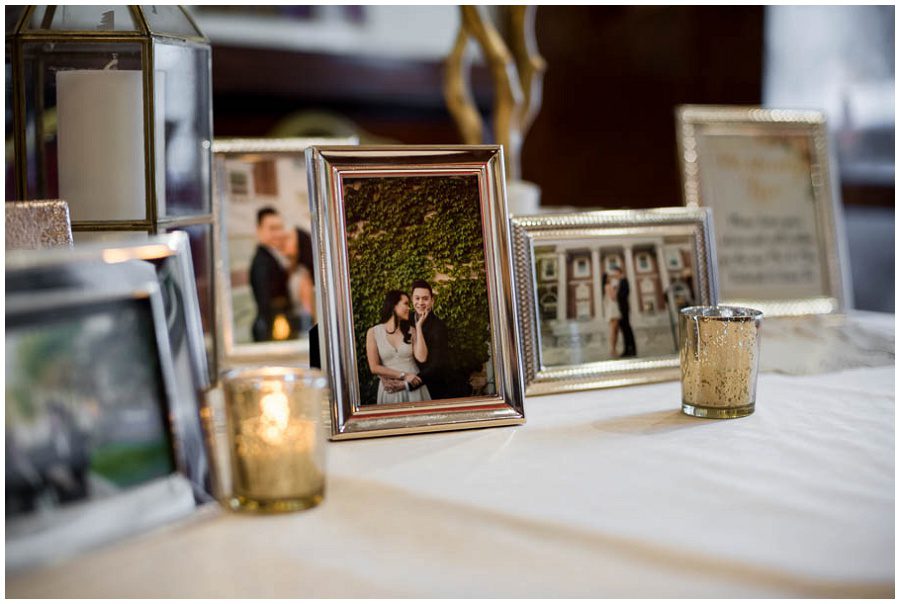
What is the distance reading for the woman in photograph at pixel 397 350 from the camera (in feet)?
2.22

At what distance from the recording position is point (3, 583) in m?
0.42

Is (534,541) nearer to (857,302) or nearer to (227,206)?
(227,206)

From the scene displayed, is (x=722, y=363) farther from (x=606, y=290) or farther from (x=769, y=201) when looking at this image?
(x=769, y=201)

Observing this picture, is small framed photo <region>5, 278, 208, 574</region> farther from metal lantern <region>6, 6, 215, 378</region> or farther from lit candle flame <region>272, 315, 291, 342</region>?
lit candle flame <region>272, 315, 291, 342</region>

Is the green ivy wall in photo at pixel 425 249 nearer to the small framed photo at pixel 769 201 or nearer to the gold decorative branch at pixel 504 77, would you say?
the gold decorative branch at pixel 504 77

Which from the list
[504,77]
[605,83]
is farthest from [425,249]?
[605,83]

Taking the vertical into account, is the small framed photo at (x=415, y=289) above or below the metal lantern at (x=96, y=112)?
below

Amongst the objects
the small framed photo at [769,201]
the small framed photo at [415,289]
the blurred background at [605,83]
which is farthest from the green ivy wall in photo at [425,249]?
the blurred background at [605,83]

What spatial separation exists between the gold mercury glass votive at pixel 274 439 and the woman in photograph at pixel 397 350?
0.16 m

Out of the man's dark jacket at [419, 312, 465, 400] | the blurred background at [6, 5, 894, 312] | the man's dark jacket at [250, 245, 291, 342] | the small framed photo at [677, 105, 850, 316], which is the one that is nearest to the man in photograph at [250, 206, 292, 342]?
the man's dark jacket at [250, 245, 291, 342]

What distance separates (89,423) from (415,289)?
0.30 meters

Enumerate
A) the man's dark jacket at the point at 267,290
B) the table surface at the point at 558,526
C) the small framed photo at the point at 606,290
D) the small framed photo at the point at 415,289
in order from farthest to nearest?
the man's dark jacket at the point at 267,290 → the small framed photo at the point at 606,290 → the small framed photo at the point at 415,289 → the table surface at the point at 558,526

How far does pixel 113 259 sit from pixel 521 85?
843 millimetres

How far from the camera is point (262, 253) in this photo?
925mm
